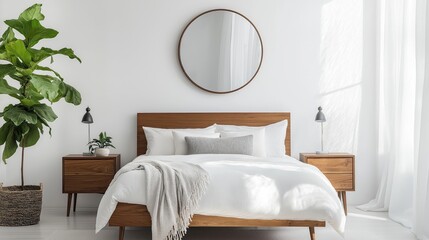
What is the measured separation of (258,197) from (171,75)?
8.02 ft

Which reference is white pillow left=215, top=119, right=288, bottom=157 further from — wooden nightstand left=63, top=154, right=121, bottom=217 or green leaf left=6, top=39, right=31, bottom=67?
green leaf left=6, top=39, right=31, bottom=67

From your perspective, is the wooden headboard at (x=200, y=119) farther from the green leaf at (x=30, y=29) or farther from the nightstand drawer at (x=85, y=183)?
the green leaf at (x=30, y=29)

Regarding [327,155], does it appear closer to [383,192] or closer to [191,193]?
[383,192]

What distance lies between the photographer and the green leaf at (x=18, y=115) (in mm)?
5094

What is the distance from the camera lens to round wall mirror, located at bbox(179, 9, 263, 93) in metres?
6.30

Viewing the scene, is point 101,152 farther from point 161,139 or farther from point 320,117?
point 320,117

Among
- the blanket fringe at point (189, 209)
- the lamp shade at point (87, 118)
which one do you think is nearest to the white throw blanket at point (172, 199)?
the blanket fringe at point (189, 209)

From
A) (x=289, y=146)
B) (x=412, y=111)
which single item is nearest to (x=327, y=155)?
(x=289, y=146)

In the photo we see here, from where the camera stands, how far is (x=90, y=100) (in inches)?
249

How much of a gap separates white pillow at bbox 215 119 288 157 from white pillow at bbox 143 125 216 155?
0.58 ft

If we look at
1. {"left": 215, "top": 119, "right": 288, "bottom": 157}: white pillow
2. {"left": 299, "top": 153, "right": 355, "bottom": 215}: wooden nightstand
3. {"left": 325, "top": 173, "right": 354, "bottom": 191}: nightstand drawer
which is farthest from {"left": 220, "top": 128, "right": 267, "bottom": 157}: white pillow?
{"left": 325, "top": 173, "right": 354, "bottom": 191}: nightstand drawer

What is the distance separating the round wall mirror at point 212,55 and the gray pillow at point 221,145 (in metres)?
0.85

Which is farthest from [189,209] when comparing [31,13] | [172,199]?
[31,13]

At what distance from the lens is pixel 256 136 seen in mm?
5859
